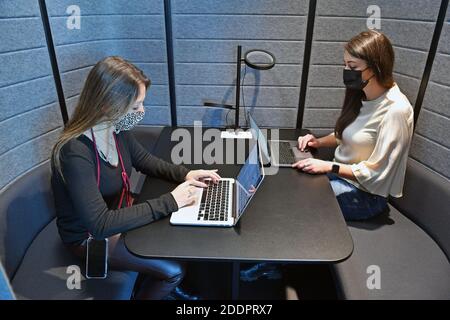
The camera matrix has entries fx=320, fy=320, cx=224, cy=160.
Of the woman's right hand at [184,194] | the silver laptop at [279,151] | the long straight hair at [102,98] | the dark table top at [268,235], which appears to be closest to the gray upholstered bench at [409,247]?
the dark table top at [268,235]

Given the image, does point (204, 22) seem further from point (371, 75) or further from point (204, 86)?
point (371, 75)

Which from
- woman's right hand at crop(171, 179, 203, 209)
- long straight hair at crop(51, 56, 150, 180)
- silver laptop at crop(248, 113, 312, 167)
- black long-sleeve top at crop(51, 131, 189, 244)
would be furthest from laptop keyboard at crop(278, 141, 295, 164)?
long straight hair at crop(51, 56, 150, 180)

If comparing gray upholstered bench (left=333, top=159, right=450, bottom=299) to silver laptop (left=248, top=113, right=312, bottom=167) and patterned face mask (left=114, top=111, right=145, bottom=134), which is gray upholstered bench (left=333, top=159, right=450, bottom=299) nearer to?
silver laptop (left=248, top=113, right=312, bottom=167)

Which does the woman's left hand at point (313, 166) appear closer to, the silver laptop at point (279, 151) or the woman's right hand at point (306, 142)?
the silver laptop at point (279, 151)

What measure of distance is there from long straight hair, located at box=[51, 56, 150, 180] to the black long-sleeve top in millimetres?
42

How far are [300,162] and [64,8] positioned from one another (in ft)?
3.91

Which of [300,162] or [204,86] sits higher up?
[204,86]

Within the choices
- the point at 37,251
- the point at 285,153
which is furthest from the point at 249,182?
the point at 37,251

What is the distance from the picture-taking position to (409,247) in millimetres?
1267

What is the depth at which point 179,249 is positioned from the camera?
0.91 m

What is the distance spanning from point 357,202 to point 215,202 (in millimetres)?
666

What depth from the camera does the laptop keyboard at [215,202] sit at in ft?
3.35
